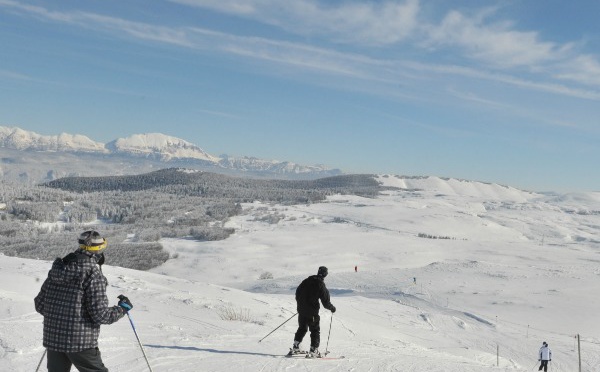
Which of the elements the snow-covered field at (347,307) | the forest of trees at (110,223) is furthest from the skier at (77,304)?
the forest of trees at (110,223)

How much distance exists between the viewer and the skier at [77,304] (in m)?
4.73

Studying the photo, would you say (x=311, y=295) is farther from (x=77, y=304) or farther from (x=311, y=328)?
(x=77, y=304)

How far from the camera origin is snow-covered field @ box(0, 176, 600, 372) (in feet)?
30.7

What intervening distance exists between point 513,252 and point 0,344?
88.7 metres

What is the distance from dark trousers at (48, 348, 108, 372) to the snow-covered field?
2927mm

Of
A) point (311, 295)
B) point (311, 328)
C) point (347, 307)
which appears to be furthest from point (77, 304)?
point (347, 307)

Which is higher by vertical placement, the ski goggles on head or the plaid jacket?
the ski goggles on head

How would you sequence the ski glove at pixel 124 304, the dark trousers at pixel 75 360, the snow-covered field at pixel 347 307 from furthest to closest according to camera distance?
1. the snow-covered field at pixel 347 307
2. the ski glove at pixel 124 304
3. the dark trousers at pixel 75 360

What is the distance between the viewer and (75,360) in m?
5.00

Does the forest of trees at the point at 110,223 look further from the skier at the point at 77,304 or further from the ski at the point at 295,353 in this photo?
the skier at the point at 77,304

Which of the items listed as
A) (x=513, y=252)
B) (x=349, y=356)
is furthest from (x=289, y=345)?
(x=513, y=252)

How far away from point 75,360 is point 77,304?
648mm

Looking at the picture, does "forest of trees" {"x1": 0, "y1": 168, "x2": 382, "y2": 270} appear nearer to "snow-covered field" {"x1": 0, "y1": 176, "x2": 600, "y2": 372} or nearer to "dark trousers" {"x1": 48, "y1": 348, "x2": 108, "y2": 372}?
→ "snow-covered field" {"x1": 0, "y1": 176, "x2": 600, "y2": 372}

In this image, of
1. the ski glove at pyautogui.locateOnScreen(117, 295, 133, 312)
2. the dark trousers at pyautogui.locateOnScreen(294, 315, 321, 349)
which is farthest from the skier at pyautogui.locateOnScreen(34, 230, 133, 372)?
the dark trousers at pyautogui.locateOnScreen(294, 315, 321, 349)
